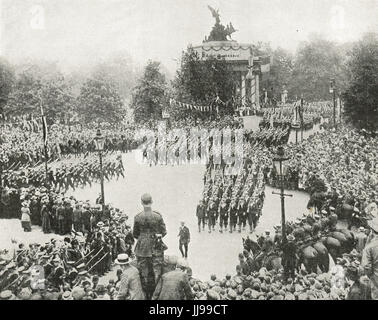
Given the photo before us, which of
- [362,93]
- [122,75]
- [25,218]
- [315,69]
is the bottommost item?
[25,218]

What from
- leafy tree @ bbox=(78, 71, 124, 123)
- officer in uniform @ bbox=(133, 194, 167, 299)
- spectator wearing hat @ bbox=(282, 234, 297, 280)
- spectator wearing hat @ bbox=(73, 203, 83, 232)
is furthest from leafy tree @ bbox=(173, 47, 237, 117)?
officer in uniform @ bbox=(133, 194, 167, 299)

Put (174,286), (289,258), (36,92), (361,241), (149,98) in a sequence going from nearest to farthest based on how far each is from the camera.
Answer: (174,286) < (289,258) < (361,241) < (36,92) < (149,98)

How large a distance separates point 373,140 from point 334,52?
5.28 meters

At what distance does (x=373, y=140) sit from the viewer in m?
19.7

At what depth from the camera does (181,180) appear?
20562 mm

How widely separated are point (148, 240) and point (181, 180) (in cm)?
1236

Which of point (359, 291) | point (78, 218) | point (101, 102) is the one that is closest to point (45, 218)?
point (78, 218)

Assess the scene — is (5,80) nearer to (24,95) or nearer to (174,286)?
(24,95)

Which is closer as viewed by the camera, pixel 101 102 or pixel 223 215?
pixel 223 215

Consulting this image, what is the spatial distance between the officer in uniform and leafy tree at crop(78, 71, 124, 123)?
2187 centimetres

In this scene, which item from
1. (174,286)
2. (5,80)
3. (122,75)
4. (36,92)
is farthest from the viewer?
(122,75)

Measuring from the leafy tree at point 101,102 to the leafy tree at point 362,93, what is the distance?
14.8 meters

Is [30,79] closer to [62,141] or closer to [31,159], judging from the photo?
[31,159]

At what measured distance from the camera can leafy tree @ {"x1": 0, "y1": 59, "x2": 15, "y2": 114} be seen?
45.8 ft
